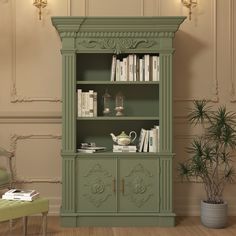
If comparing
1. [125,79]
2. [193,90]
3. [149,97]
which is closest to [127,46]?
[125,79]

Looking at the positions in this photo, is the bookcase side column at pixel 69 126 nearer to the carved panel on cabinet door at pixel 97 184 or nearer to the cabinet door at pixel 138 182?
the carved panel on cabinet door at pixel 97 184

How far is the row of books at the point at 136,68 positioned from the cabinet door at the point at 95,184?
902mm

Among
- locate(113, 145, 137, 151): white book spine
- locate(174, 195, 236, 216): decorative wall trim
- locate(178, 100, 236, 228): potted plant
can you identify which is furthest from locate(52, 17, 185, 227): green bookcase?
locate(174, 195, 236, 216): decorative wall trim

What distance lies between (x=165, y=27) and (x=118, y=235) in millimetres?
2135

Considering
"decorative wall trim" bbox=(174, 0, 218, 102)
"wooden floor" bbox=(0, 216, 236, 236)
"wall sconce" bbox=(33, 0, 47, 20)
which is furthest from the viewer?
"decorative wall trim" bbox=(174, 0, 218, 102)

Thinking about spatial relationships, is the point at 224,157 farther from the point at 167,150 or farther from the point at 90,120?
the point at 90,120

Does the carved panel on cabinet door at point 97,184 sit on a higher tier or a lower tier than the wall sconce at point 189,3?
lower

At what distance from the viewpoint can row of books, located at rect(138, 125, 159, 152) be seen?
461 centimetres

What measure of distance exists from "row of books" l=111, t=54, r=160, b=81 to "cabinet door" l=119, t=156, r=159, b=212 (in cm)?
85

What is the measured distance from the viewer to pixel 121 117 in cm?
459

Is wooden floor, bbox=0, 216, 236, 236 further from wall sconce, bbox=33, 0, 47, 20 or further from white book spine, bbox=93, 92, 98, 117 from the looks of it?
wall sconce, bbox=33, 0, 47, 20

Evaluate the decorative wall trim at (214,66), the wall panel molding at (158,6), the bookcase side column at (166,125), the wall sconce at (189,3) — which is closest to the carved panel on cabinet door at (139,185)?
the bookcase side column at (166,125)

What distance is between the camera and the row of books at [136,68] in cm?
461

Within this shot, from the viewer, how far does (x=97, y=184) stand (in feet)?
14.8
